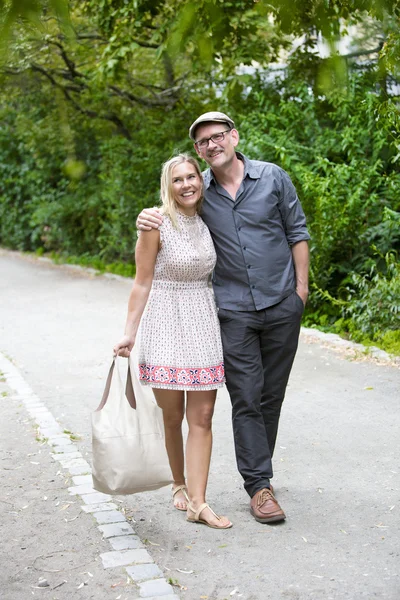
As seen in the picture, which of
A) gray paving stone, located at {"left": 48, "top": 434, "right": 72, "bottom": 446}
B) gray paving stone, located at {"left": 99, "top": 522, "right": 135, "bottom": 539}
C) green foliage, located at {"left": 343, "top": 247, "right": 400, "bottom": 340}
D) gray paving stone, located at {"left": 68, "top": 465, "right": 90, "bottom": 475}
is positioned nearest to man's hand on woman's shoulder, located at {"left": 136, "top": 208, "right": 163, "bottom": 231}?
gray paving stone, located at {"left": 99, "top": 522, "right": 135, "bottom": 539}

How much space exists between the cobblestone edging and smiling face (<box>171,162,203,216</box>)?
1.74 m

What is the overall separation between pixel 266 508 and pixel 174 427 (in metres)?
0.64

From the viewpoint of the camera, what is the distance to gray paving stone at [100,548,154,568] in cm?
449

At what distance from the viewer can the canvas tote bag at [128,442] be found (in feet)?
15.5

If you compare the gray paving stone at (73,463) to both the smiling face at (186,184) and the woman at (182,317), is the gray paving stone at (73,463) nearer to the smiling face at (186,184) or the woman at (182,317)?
the woman at (182,317)

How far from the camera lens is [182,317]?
4.88m

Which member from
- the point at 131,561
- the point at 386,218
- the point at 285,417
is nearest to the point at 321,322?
the point at 386,218

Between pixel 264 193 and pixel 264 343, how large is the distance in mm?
A: 810

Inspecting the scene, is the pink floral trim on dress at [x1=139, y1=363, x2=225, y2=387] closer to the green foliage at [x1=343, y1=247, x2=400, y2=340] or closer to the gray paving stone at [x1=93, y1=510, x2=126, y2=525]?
the gray paving stone at [x1=93, y1=510, x2=126, y2=525]

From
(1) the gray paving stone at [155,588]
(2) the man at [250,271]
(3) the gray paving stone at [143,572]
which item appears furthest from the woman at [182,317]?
(1) the gray paving stone at [155,588]

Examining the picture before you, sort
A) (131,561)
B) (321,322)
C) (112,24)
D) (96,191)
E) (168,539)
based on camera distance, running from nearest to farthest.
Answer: (131,561), (168,539), (321,322), (112,24), (96,191)

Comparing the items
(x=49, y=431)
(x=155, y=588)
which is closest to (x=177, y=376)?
(x=155, y=588)

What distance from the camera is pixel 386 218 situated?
988 cm

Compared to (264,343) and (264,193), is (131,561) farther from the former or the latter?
(264,193)
